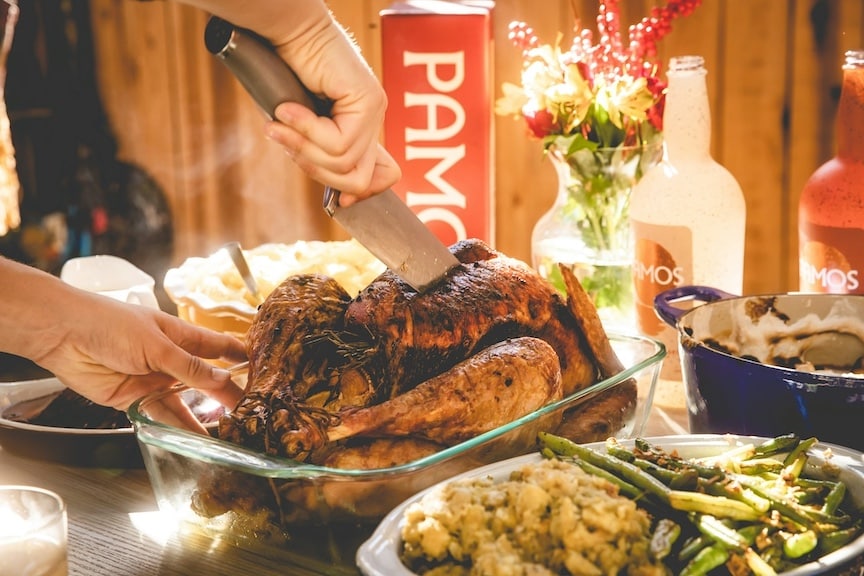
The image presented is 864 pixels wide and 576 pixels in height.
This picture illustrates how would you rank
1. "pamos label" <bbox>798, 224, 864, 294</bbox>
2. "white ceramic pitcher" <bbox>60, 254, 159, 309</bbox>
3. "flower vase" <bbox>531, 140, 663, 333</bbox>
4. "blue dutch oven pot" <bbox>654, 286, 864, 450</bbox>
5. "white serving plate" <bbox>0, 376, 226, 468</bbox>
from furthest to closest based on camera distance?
"white ceramic pitcher" <bbox>60, 254, 159, 309</bbox> < "flower vase" <bbox>531, 140, 663, 333</bbox> < "pamos label" <bbox>798, 224, 864, 294</bbox> < "white serving plate" <bbox>0, 376, 226, 468</bbox> < "blue dutch oven pot" <bbox>654, 286, 864, 450</bbox>

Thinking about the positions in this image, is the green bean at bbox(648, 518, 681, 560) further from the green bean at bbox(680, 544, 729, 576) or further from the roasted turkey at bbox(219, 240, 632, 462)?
the roasted turkey at bbox(219, 240, 632, 462)

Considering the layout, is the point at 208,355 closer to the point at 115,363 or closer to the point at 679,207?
the point at 115,363

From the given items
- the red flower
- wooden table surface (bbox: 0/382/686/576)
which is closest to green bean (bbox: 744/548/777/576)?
wooden table surface (bbox: 0/382/686/576)

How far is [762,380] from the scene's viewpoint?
98 cm

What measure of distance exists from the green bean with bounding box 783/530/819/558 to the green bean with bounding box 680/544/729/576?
0.06 metres

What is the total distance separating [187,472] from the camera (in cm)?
94

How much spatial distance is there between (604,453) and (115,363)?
59 centimetres

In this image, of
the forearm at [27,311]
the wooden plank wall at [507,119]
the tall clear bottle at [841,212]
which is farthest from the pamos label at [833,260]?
the forearm at [27,311]

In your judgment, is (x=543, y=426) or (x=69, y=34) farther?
(x=69, y=34)

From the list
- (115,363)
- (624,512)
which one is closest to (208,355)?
(115,363)

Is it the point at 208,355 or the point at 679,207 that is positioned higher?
the point at 679,207

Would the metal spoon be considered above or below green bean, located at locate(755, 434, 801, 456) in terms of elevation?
above

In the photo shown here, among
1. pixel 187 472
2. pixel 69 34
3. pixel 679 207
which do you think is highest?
pixel 69 34

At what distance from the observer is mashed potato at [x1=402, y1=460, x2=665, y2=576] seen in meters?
0.73
